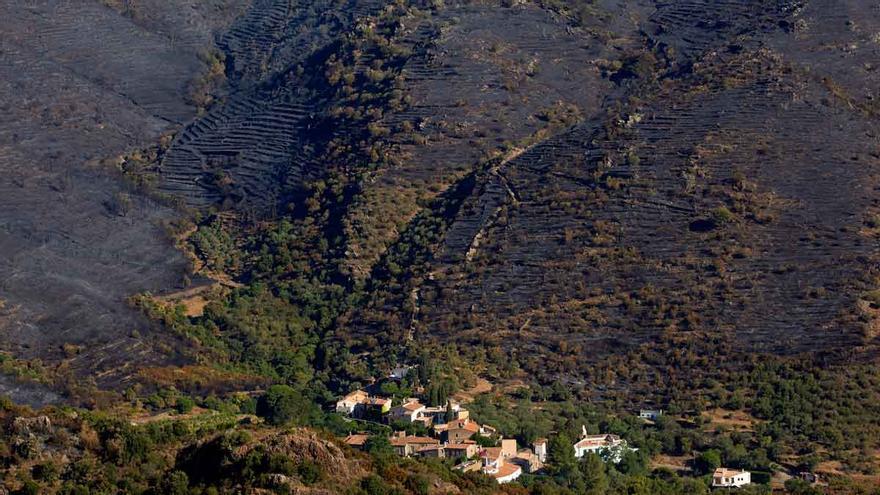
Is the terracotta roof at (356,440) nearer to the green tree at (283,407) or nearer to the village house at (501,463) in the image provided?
the green tree at (283,407)

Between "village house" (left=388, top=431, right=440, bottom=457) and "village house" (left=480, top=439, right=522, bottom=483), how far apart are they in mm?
1569

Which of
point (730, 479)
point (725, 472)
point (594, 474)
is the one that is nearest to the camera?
point (594, 474)

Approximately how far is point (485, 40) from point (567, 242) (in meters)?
17.7

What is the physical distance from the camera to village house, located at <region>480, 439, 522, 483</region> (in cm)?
6128

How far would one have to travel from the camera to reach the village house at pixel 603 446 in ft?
217

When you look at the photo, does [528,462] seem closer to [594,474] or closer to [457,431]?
[594,474]

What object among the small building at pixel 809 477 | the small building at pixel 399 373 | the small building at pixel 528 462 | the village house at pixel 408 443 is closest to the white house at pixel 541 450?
the small building at pixel 528 462

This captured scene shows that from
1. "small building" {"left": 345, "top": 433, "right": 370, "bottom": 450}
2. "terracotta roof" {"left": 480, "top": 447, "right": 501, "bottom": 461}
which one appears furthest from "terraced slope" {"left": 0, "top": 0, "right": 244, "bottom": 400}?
"terracotta roof" {"left": 480, "top": 447, "right": 501, "bottom": 461}

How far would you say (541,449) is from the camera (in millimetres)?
66250

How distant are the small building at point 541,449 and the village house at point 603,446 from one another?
34.3 inches

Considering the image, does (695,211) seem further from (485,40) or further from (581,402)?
(485,40)

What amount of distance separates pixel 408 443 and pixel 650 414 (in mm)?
9993

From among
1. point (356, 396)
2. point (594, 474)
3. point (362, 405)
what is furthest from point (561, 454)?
point (356, 396)

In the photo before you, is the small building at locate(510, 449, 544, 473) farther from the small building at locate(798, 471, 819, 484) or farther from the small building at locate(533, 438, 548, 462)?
the small building at locate(798, 471, 819, 484)
